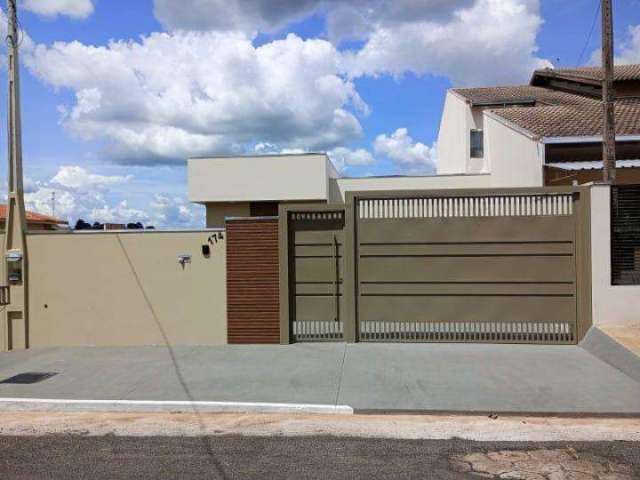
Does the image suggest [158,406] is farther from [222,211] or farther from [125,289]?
[222,211]

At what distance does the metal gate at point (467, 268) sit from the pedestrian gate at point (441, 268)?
0.06 feet

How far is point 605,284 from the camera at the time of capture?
998 centimetres

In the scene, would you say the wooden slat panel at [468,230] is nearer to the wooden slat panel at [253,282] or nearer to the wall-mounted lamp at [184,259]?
the wooden slat panel at [253,282]

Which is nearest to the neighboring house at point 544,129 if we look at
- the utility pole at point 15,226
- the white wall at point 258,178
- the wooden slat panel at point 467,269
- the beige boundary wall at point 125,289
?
the wooden slat panel at point 467,269

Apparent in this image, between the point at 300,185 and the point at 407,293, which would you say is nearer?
the point at 407,293

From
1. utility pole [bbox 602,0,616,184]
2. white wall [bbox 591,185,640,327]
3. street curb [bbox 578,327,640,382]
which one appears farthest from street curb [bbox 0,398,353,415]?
utility pole [bbox 602,0,616,184]

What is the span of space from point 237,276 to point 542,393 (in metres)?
5.63

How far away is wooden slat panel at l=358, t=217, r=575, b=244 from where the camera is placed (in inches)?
403

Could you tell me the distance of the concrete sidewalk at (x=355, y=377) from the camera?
717 cm

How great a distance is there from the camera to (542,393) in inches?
291

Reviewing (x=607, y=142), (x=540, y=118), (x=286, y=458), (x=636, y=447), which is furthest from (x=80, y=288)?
(x=540, y=118)

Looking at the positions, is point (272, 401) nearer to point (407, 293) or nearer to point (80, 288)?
point (407, 293)

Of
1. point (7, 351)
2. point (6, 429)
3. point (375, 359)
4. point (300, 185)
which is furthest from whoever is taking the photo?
point (300, 185)

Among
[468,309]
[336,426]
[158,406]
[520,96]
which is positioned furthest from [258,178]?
[336,426]
